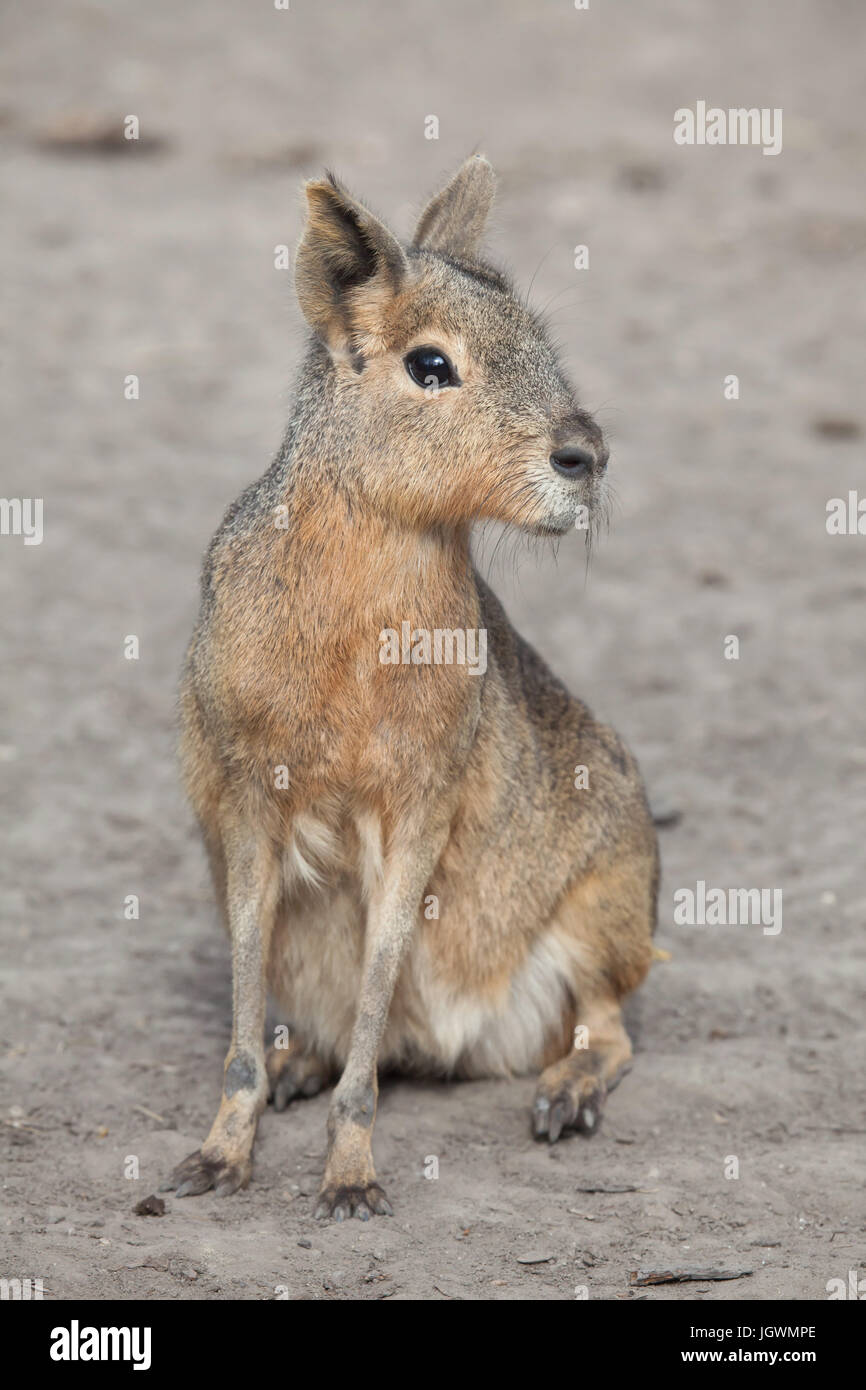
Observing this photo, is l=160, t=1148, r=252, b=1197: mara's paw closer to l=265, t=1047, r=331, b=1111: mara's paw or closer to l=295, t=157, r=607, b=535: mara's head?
l=265, t=1047, r=331, b=1111: mara's paw

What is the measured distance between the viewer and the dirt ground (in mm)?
5109

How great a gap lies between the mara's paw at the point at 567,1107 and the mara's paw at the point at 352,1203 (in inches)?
31.7

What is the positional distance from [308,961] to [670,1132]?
1375 millimetres

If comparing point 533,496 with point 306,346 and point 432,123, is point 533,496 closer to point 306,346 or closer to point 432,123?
point 306,346

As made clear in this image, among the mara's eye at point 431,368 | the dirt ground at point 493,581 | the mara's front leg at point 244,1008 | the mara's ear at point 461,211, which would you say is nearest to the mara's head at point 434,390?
the mara's eye at point 431,368

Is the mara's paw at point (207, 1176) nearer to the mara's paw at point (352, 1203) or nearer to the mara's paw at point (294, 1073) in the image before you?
the mara's paw at point (352, 1203)

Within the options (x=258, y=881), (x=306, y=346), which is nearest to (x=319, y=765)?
(x=258, y=881)

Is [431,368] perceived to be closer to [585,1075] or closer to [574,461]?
[574,461]

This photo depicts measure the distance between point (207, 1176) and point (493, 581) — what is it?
588 centimetres

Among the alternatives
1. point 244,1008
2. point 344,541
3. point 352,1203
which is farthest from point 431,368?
point 352,1203

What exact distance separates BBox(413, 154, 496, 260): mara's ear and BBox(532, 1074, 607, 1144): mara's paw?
9.43 feet

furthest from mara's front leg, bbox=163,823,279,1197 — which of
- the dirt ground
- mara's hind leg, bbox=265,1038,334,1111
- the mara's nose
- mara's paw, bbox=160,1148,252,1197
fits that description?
the mara's nose

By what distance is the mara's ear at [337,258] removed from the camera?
16.0 feet

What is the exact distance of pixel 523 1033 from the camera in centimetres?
606
